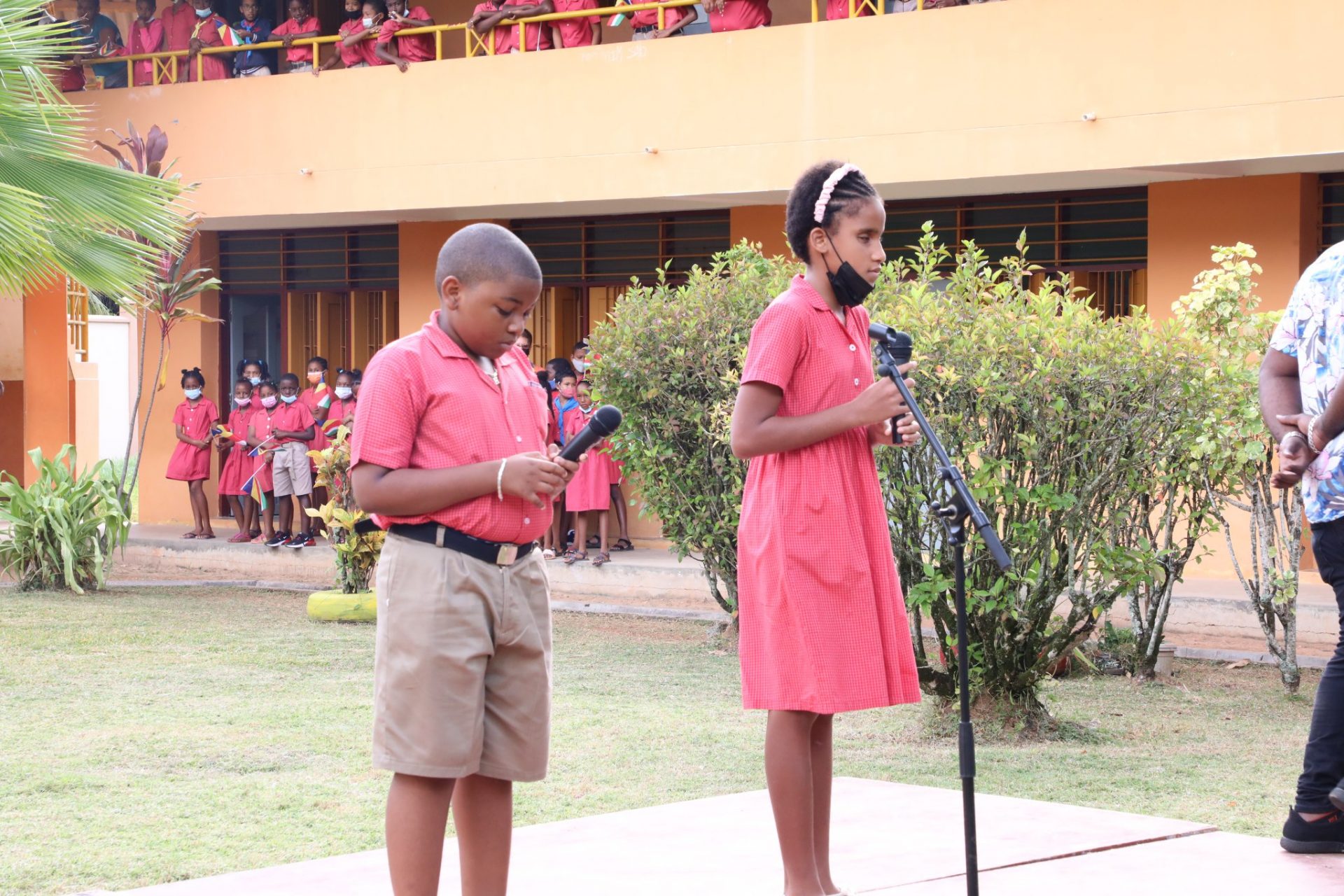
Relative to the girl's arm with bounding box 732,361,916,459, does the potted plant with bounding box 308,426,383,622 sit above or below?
below

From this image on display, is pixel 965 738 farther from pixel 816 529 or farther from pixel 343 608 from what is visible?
pixel 343 608

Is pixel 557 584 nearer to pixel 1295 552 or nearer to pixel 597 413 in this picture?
pixel 1295 552

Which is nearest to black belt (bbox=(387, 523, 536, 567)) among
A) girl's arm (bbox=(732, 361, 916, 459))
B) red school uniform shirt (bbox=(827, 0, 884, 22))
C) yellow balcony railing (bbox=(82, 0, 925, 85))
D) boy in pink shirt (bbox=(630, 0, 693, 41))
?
girl's arm (bbox=(732, 361, 916, 459))

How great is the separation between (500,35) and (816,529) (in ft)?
42.4

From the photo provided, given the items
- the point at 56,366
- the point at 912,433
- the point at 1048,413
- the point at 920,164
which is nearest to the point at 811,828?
the point at 912,433

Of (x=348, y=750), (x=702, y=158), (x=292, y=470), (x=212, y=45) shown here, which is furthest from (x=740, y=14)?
(x=348, y=750)

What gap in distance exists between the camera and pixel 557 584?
556 inches

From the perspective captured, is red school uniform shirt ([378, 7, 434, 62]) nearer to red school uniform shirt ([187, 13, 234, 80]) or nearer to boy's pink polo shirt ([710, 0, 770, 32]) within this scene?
red school uniform shirt ([187, 13, 234, 80])

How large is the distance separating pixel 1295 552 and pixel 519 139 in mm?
8424

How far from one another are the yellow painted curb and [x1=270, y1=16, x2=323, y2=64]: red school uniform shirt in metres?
7.50

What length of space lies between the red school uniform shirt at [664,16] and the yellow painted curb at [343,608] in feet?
19.3

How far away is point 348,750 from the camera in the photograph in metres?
7.23

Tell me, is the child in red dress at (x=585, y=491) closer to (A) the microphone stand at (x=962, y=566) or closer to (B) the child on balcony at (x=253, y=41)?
(B) the child on balcony at (x=253, y=41)

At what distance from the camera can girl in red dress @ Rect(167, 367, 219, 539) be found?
17.3 m
